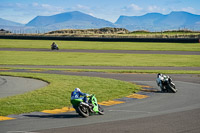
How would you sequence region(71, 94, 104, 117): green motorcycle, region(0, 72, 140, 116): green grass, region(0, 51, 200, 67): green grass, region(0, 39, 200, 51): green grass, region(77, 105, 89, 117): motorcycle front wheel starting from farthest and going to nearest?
region(0, 39, 200, 51): green grass, region(0, 51, 200, 67): green grass, region(0, 72, 140, 116): green grass, region(77, 105, 89, 117): motorcycle front wheel, region(71, 94, 104, 117): green motorcycle

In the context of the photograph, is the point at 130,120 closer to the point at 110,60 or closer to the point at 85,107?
the point at 85,107

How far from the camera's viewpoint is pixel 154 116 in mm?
17484

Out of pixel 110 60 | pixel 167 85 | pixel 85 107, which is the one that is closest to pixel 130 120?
pixel 85 107

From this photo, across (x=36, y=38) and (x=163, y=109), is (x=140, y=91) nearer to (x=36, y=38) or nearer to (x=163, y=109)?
(x=163, y=109)

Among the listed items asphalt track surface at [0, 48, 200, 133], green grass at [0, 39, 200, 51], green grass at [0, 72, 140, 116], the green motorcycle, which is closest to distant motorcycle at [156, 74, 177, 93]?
green grass at [0, 72, 140, 116]

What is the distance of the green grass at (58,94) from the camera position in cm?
1953

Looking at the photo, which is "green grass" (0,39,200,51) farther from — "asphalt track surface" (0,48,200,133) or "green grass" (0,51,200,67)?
"asphalt track surface" (0,48,200,133)

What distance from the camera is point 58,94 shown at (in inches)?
944

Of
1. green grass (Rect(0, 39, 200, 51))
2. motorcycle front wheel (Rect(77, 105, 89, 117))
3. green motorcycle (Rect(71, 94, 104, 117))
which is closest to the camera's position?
green motorcycle (Rect(71, 94, 104, 117))

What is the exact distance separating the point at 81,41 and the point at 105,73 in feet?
212

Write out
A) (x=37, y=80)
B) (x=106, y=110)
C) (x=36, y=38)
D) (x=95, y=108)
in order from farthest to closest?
(x=36, y=38) → (x=37, y=80) → (x=106, y=110) → (x=95, y=108)

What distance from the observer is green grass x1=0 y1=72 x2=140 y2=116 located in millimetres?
19527

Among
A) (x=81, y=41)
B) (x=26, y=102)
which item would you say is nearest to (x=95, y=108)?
(x=26, y=102)

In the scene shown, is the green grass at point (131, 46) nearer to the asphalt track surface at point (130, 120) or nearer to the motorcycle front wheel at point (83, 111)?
the asphalt track surface at point (130, 120)
